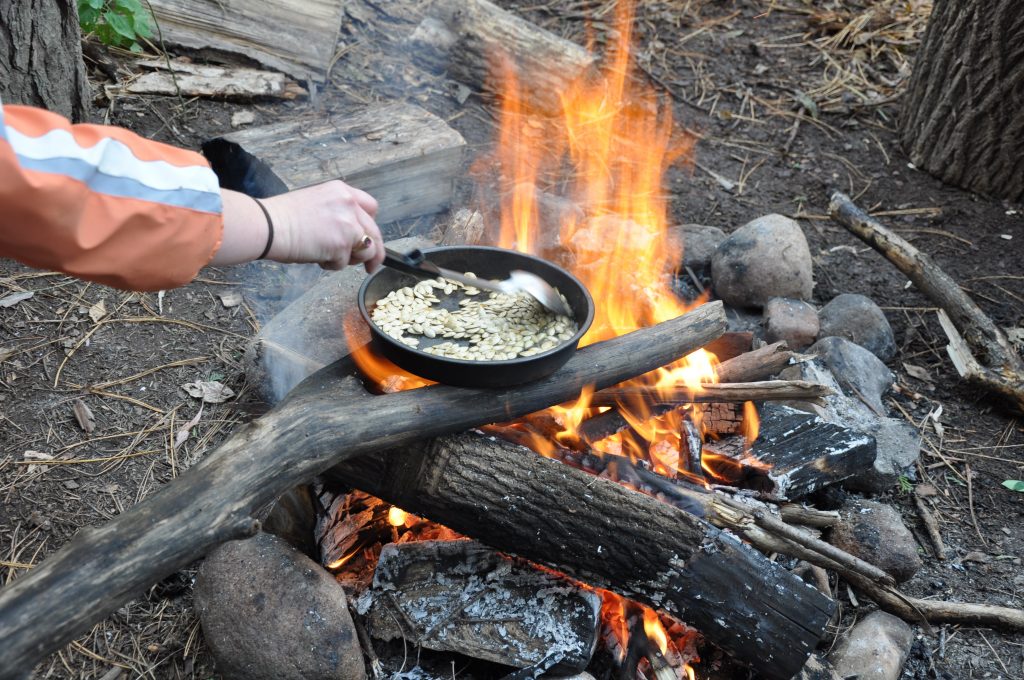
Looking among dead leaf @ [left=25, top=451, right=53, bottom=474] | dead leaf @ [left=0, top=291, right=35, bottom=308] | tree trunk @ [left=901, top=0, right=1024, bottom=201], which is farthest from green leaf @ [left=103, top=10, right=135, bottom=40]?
tree trunk @ [left=901, top=0, right=1024, bottom=201]

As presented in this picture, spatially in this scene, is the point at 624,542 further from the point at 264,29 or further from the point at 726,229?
the point at 264,29

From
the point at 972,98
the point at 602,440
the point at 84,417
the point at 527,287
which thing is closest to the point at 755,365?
the point at 602,440

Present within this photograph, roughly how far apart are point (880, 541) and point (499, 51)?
146 inches

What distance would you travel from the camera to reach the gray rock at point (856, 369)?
11.3 feet

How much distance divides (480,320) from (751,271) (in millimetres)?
1748

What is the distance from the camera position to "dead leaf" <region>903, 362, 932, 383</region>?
380 cm

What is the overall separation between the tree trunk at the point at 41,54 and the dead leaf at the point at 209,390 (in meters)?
1.58

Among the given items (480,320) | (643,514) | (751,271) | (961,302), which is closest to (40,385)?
(480,320)

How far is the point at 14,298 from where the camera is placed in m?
3.32

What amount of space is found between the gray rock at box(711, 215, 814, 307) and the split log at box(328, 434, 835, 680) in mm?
1822

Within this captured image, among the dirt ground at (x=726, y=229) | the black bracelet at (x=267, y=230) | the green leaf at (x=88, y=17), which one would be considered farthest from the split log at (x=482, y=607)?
the green leaf at (x=88, y=17)

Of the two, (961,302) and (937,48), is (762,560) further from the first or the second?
(937,48)

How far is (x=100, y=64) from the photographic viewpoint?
431cm

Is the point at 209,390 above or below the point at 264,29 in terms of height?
below
